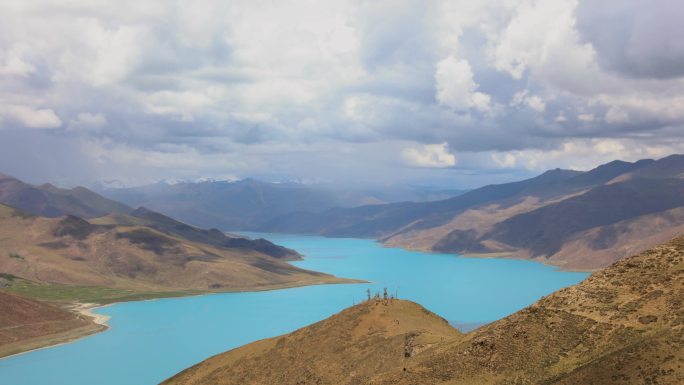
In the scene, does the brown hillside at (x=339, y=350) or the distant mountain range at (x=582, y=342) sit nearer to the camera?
the distant mountain range at (x=582, y=342)

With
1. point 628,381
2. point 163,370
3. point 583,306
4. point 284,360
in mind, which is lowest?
point 163,370

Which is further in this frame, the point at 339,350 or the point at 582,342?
the point at 339,350

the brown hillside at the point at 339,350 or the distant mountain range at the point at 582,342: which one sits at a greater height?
the distant mountain range at the point at 582,342

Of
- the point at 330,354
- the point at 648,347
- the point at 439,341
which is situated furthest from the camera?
the point at 330,354

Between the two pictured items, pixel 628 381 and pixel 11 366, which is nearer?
pixel 628 381

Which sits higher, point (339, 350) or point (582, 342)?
point (582, 342)

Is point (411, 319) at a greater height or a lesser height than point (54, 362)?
greater

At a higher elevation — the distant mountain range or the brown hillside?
the distant mountain range

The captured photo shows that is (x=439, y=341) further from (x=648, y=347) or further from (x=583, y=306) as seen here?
(x=648, y=347)

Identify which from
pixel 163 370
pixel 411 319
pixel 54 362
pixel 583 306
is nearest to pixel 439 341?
A: pixel 411 319

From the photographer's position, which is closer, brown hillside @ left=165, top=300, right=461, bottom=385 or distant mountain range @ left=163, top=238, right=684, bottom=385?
distant mountain range @ left=163, top=238, right=684, bottom=385

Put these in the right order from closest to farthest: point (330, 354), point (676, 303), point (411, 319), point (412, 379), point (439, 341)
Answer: point (676, 303) → point (412, 379) → point (439, 341) → point (330, 354) → point (411, 319)
